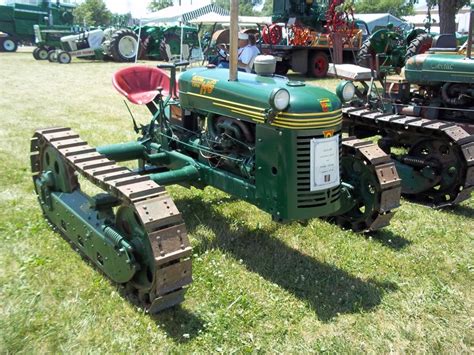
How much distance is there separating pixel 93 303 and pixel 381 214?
2.58 metres

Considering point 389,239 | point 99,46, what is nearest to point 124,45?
point 99,46

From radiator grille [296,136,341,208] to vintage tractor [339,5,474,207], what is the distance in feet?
2.36

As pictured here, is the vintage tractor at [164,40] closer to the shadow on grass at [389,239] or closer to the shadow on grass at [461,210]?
the shadow on grass at [461,210]

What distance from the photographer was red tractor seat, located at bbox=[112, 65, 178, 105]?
560 cm

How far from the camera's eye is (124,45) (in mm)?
Result: 23125

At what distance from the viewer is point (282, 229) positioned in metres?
4.91

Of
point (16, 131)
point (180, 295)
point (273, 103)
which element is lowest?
point (180, 295)

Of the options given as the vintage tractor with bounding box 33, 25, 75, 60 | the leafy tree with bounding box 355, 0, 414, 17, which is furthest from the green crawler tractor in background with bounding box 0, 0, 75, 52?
the leafy tree with bounding box 355, 0, 414, 17

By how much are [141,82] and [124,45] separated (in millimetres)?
18384

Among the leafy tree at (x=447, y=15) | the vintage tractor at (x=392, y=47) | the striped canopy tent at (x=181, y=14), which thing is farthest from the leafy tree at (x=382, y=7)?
the vintage tractor at (x=392, y=47)

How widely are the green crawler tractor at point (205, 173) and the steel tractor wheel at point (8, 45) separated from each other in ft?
90.2

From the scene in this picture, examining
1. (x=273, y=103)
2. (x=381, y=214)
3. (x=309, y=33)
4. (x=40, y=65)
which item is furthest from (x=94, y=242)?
(x=40, y=65)

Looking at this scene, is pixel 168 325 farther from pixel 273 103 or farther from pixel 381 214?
pixel 381 214

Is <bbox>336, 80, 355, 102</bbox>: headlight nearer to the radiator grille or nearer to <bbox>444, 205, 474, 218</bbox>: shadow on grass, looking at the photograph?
the radiator grille
